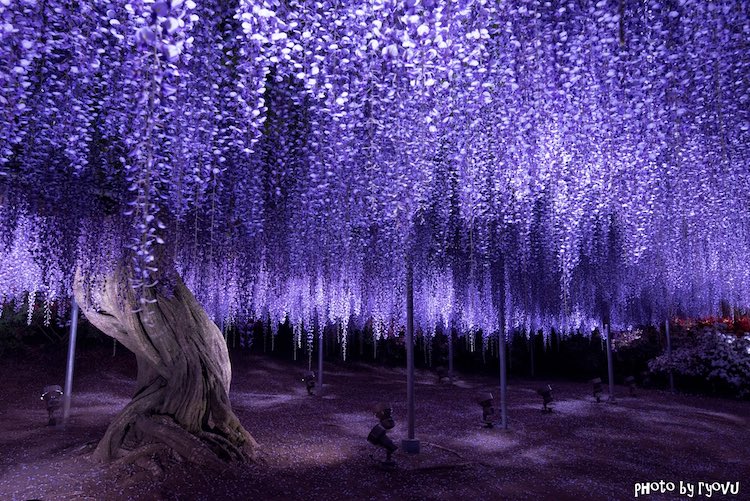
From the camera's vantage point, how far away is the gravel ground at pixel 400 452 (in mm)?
4988

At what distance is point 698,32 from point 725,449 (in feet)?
22.2

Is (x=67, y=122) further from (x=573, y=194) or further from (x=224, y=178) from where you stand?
(x=573, y=194)

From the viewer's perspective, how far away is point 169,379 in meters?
5.84

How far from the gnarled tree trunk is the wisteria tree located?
27 millimetres

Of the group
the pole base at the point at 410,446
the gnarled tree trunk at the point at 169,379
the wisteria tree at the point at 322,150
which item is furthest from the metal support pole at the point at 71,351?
the pole base at the point at 410,446

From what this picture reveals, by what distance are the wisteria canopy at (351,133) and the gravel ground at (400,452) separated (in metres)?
2.11

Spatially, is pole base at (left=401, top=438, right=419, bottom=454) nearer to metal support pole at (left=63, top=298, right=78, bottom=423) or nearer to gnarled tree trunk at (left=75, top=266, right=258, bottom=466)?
gnarled tree trunk at (left=75, top=266, right=258, bottom=466)

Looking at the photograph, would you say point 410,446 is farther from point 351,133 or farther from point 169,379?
point 351,133

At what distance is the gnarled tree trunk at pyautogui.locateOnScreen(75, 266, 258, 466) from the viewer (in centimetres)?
541

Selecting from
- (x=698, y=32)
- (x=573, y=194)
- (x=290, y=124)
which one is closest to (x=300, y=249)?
(x=290, y=124)

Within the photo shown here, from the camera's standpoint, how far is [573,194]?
585cm

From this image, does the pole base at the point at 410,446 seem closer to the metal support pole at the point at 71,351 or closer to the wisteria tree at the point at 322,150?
the wisteria tree at the point at 322,150

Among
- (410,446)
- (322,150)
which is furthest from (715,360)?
(322,150)

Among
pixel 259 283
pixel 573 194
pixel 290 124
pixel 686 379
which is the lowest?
pixel 686 379
